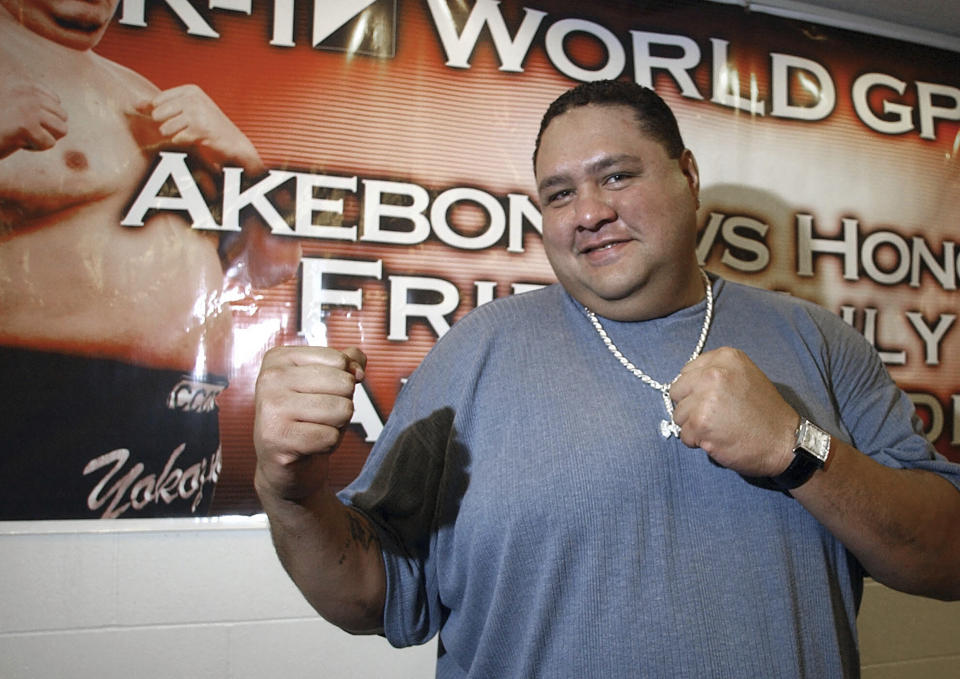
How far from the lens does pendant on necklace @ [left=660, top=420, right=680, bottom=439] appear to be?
776 mm

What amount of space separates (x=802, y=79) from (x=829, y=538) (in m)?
1.39

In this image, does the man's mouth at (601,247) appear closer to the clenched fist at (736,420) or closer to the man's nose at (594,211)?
the man's nose at (594,211)

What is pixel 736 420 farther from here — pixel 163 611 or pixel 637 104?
pixel 163 611

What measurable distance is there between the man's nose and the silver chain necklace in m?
0.13

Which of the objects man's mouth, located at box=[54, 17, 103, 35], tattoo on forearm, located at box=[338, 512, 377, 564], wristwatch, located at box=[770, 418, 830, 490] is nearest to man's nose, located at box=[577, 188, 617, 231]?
wristwatch, located at box=[770, 418, 830, 490]

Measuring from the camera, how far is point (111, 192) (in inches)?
50.6

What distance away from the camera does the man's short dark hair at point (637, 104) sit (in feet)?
2.99

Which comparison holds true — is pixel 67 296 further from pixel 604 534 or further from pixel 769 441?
pixel 769 441

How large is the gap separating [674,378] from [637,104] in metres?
0.42

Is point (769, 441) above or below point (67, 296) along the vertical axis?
below

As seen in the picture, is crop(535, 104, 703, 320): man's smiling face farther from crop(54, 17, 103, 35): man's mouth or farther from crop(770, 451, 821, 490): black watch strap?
crop(54, 17, 103, 35): man's mouth

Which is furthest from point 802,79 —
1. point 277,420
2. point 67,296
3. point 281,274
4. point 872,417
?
point 67,296

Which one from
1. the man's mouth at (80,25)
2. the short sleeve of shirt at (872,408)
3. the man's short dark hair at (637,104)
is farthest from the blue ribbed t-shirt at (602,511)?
the man's mouth at (80,25)

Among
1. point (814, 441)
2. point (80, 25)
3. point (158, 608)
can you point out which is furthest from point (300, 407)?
point (80, 25)
